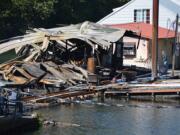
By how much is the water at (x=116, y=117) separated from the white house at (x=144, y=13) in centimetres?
2481

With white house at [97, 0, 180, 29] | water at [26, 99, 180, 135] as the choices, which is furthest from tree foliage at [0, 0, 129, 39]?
water at [26, 99, 180, 135]

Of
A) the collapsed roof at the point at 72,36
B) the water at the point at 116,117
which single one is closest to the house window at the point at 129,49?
the collapsed roof at the point at 72,36

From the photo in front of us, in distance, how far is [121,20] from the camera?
2414 inches

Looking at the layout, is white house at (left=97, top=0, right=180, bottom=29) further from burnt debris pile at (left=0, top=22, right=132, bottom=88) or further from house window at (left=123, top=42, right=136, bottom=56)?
burnt debris pile at (left=0, top=22, right=132, bottom=88)

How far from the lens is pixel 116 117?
30.2 meters

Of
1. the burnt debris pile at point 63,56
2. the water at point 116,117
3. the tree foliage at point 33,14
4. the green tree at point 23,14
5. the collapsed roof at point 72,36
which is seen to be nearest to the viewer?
the water at point 116,117

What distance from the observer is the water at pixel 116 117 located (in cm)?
2634

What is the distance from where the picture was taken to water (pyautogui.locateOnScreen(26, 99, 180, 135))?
1037 inches

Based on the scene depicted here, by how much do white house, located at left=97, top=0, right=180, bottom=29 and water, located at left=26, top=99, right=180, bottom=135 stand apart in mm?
24807

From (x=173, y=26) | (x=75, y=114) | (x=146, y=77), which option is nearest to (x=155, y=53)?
(x=146, y=77)

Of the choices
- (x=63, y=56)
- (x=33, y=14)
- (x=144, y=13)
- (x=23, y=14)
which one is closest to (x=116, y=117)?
(x=63, y=56)

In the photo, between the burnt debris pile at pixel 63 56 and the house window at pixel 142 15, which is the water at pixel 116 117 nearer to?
the burnt debris pile at pixel 63 56

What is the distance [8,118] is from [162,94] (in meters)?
14.5

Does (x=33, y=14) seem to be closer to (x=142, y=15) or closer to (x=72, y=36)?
(x=142, y=15)
